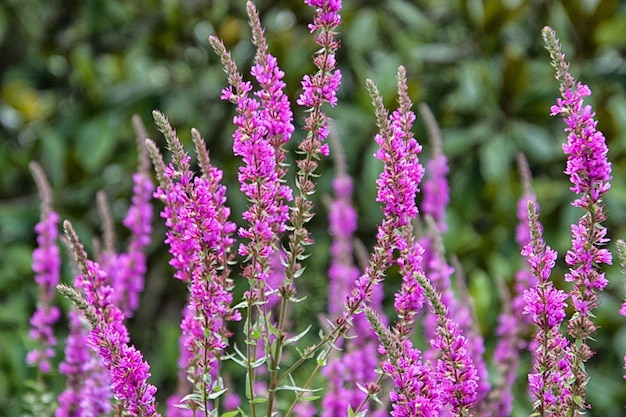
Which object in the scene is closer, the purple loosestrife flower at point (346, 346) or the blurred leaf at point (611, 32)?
the purple loosestrife flower at point (346, 346)

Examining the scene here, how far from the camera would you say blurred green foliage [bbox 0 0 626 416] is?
12.9 ft

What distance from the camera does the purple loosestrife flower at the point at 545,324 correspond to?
1413 millimetres

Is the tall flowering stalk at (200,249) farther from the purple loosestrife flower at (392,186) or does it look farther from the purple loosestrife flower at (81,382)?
the purple loosestrife flower at (81,382)

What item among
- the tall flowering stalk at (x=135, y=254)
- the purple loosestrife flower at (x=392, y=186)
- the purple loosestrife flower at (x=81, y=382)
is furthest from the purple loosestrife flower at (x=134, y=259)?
the purple loosestrife flower at (x=392, y=186)

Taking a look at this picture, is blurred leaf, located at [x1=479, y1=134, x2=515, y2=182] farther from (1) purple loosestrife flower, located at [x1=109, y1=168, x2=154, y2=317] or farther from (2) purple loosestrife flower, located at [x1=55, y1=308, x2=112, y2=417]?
(2) purple loosestrife flower, located at [x1=55, y1=308, x2=112, y2=417]

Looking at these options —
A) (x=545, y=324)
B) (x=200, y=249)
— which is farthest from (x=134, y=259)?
(x=545, y=324)

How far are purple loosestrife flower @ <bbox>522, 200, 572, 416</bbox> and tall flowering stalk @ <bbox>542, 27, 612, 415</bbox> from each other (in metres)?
0.03

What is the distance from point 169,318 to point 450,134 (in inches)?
73.7

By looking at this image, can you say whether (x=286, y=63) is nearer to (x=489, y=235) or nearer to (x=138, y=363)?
(x=489, y=235)

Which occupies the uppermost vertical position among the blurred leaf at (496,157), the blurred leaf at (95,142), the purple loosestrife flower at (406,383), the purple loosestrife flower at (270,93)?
the blurred leaf at (95,142)

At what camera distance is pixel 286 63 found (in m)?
4.08

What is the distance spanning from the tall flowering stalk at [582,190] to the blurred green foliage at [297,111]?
207 centimetres

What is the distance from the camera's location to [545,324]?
143 cm

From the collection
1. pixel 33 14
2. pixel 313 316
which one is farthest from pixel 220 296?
pixel 33 14
